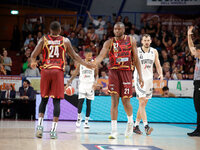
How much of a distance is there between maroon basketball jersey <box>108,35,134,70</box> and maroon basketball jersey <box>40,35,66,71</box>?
0.95 m

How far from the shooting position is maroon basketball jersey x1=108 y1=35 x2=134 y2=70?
6.45m

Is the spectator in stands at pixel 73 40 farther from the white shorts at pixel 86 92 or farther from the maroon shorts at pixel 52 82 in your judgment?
the maroon shorts at pixel 52 82

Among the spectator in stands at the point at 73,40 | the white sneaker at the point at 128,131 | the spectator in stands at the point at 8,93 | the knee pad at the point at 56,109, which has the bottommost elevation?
the white sneaker at the point at 128,131

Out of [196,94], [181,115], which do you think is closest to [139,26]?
[181,115]

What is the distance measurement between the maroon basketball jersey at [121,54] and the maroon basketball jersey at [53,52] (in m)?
0.95

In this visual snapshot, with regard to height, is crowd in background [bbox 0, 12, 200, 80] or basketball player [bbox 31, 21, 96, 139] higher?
crowd in background [bbox 0, 12, 200, 80]

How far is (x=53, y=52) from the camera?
6.19 m

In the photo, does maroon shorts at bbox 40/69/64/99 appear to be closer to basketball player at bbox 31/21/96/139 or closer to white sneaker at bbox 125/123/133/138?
basketball player at bbox 31/21/96/139

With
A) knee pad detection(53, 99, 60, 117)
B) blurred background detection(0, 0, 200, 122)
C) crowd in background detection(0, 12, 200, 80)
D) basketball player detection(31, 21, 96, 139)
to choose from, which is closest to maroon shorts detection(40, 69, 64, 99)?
basketball player detection(31, 21, 96, 139)

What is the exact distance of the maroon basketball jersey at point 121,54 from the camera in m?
6.45

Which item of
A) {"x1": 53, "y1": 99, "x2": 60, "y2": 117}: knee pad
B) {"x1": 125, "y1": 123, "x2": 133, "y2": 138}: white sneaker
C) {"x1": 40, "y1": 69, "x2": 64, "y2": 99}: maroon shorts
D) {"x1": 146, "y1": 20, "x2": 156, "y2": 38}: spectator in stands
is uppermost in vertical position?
{"x1": 146, "y1": 20, "x2": 156, "y2": 38}: spectator in stands

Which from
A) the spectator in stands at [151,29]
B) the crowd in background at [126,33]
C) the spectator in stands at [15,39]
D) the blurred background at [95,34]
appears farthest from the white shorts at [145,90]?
the spectator in stands at [15,39]

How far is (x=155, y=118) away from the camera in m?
11.6

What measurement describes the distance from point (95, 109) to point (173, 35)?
320 inches
